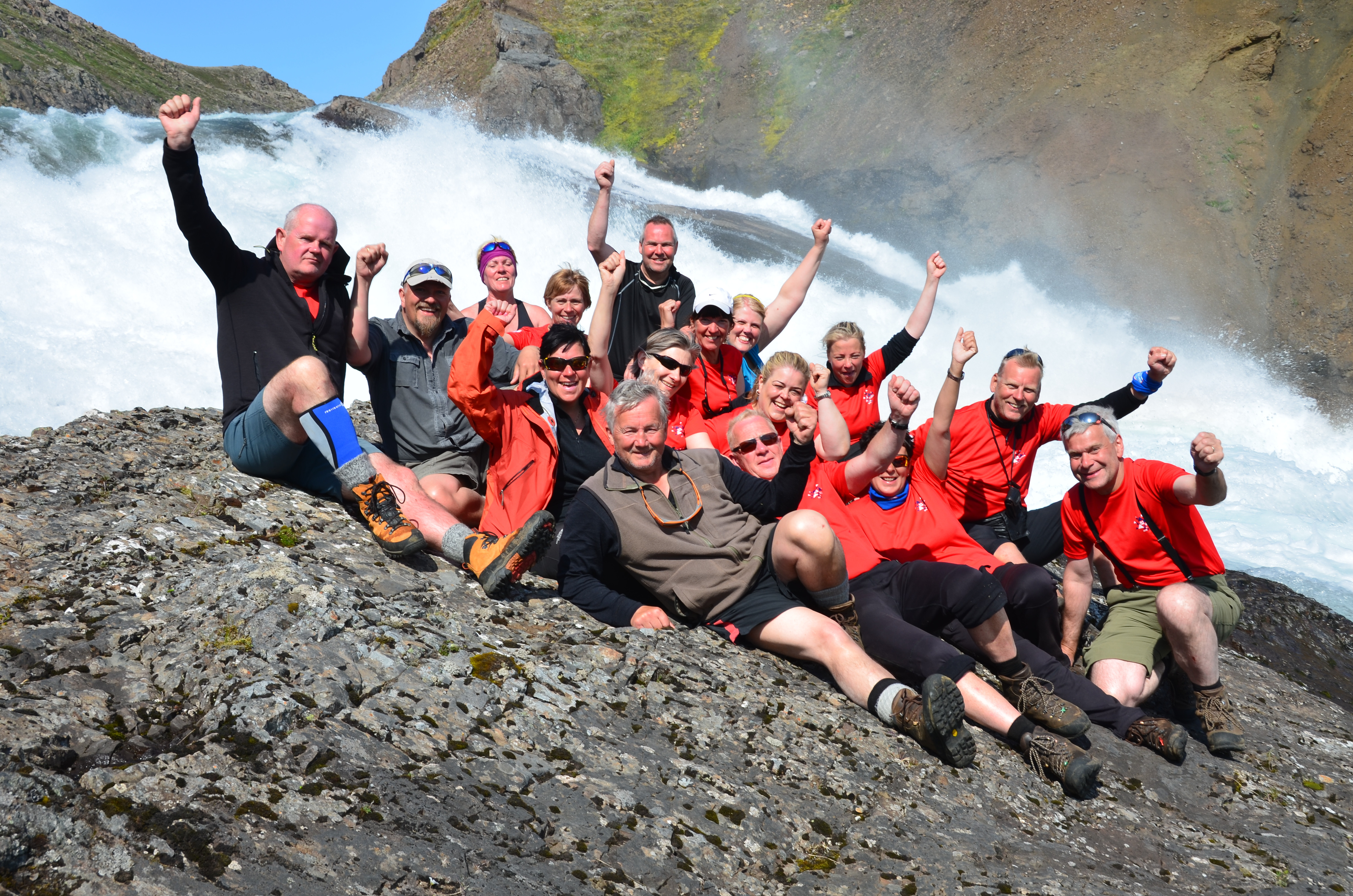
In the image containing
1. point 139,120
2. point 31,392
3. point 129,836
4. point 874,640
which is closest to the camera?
point 129,836

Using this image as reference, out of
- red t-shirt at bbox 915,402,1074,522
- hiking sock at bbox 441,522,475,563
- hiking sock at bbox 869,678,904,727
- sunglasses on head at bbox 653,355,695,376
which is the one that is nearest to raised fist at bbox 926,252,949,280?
→ red t-shirt at bbox 915,402,1074,522

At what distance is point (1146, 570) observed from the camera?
206 inches

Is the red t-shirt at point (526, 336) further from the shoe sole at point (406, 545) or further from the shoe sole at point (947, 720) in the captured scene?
the shoe sole at point (947, 720)

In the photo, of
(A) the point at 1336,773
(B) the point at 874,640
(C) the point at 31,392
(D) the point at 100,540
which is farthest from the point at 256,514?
(C) the point at 31,392

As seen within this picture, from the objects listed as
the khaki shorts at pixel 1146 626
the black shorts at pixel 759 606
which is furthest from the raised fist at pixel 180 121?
the khaki shorts at pixel 1146 626

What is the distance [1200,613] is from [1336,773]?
1.08 m

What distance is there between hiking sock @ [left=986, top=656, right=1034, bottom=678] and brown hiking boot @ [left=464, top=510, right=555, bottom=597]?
2.35 meters

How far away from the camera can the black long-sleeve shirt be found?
164 inches

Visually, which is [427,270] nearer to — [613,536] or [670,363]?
[670,363]

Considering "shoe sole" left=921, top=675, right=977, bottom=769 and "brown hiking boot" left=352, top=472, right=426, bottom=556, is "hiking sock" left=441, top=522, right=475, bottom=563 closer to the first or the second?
"brown hiking boot" left=352, top=472, right=426, bottom=556

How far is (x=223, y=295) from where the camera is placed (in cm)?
457

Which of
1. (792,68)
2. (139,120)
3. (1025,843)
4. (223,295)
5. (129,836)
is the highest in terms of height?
(792,68)

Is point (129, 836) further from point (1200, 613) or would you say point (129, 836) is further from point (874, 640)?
point (1200, 613)

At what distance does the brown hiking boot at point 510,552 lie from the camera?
3.96m
